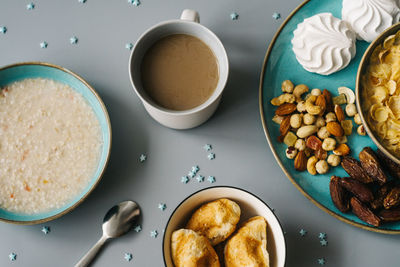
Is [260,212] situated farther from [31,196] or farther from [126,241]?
[31,196]

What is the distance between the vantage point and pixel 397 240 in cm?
110

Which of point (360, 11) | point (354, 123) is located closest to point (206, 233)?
point (354, 123)

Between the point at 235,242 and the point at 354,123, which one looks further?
the point at 354,123

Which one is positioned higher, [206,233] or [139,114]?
[139,114]

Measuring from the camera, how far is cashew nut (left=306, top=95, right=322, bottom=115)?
3.44 ft

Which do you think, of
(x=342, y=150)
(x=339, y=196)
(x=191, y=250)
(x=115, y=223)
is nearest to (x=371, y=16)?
(x=342, y=150)

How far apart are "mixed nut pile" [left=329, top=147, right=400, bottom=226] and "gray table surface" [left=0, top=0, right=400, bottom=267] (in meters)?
0.08

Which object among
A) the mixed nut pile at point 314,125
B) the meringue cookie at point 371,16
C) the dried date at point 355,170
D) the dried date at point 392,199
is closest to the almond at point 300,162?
the mixed nut pile at point 314,125

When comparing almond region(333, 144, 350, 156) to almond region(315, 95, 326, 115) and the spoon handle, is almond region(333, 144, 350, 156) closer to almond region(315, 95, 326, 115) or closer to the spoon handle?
almond region(315, 95, 326, 115)

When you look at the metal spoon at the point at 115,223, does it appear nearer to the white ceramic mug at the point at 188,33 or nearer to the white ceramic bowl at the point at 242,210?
the white ceramic bowl at the point at 242,210

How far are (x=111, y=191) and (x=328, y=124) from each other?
60cm

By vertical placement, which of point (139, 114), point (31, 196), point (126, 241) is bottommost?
point (126, 241)

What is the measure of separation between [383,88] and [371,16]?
19 centimetres

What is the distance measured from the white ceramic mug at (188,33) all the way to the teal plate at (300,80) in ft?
0.44
